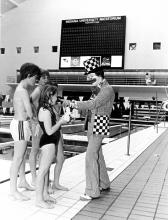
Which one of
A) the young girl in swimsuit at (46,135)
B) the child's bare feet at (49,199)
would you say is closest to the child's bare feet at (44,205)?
the young girl in swimsuit at (46,135)

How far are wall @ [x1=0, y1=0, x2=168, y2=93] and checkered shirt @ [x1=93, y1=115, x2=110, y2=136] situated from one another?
17206mm

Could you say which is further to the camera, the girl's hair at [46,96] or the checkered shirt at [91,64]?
the checkered shirt at [91,64]

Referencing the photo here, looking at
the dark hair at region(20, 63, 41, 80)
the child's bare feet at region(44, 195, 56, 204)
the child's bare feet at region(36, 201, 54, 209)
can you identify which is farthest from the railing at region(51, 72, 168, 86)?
the child's bare feet at region(36, 201, 54, 209)

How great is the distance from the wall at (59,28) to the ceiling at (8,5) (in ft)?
0.89

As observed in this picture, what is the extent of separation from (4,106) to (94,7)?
9.29 m

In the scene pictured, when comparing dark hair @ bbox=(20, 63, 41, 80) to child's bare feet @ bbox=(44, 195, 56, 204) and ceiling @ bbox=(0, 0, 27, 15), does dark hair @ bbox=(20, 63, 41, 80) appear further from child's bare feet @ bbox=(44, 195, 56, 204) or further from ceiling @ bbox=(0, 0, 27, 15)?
ceiling @ bbox=(0, 0, 27, 15)

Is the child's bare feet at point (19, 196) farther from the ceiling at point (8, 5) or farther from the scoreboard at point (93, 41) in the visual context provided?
the ceiling at point (8, 5)

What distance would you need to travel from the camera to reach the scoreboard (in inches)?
771

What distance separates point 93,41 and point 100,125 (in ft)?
59.1

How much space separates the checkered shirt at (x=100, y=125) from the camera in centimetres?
282

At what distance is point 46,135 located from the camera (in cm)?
248

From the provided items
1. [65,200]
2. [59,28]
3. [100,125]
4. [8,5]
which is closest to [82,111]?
[100,125]

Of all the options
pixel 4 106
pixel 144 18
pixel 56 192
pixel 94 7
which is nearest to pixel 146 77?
pixel 144 18

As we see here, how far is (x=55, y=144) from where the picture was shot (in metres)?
2.56
